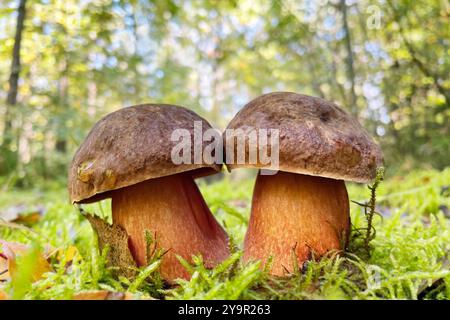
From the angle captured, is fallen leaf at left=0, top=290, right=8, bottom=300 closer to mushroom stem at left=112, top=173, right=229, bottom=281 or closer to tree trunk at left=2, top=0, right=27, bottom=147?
mushroom stem at left=112, top=173, right=229, bottom=281

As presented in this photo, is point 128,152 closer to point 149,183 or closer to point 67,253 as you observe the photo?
point 149,183

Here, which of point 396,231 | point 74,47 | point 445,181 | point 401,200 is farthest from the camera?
point 74,47

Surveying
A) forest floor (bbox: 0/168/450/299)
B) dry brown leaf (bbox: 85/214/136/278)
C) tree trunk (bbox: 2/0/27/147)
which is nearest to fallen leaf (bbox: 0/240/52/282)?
forest floor (bbox: 0/168/450/299)

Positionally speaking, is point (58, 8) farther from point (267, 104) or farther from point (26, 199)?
point (267, 104)

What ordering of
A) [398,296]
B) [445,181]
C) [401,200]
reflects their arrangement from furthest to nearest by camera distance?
[445,181] → [401,200] → [398,296]

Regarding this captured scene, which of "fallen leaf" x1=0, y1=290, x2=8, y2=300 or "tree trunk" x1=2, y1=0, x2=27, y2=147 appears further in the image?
"tree trunk" x1=2, y1=0, x2=27, y2=147
